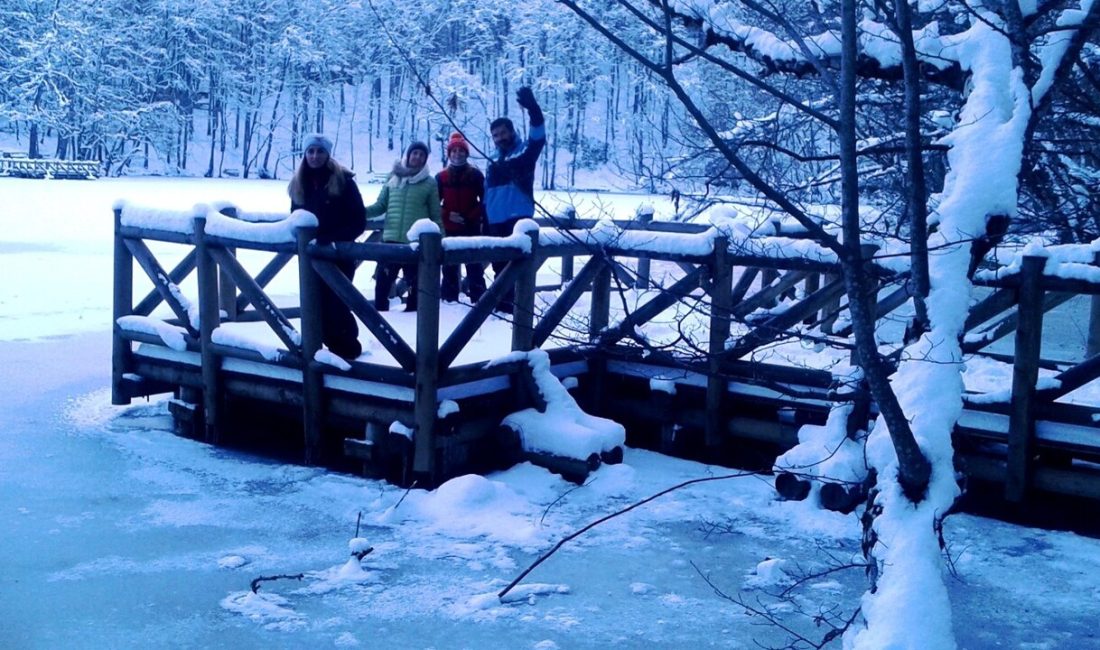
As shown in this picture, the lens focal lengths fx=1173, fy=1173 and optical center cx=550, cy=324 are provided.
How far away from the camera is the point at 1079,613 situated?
16.4 ft

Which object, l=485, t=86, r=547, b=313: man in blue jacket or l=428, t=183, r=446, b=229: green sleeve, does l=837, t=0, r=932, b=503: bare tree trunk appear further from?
l=428, t=183, r=446, b=229: green sleeve

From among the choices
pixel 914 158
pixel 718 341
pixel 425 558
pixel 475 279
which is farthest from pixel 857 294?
pixel 475 279

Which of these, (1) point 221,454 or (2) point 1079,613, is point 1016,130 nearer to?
(2) point 1079,613

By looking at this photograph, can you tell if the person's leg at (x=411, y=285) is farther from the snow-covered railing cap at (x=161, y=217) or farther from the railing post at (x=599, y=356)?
the railing post at (x=599, y=356)

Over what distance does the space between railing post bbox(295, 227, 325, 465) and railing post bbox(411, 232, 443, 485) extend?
852 millimetres

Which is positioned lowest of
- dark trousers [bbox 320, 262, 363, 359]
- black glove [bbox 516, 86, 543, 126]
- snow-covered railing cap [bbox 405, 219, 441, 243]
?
dark trousers [bbox 320, 262, 363, 359]

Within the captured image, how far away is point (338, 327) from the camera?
23.4 feet

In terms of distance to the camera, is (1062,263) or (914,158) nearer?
(914,158)

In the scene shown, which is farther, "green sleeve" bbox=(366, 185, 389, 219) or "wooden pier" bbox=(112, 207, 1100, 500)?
"green sleeve" bbox=(366, 185, 389, 219)

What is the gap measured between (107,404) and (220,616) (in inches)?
173

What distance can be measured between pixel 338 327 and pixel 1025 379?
3898mm

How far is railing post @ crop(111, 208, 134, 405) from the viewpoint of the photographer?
8234mm

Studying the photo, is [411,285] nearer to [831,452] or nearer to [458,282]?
[458,282]

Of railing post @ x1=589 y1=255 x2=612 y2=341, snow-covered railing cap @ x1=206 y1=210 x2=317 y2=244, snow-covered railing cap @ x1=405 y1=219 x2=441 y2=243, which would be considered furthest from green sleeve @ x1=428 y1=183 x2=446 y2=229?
snow-covered railing cap @ x1=405 y1=219 x2=441 y2=243
